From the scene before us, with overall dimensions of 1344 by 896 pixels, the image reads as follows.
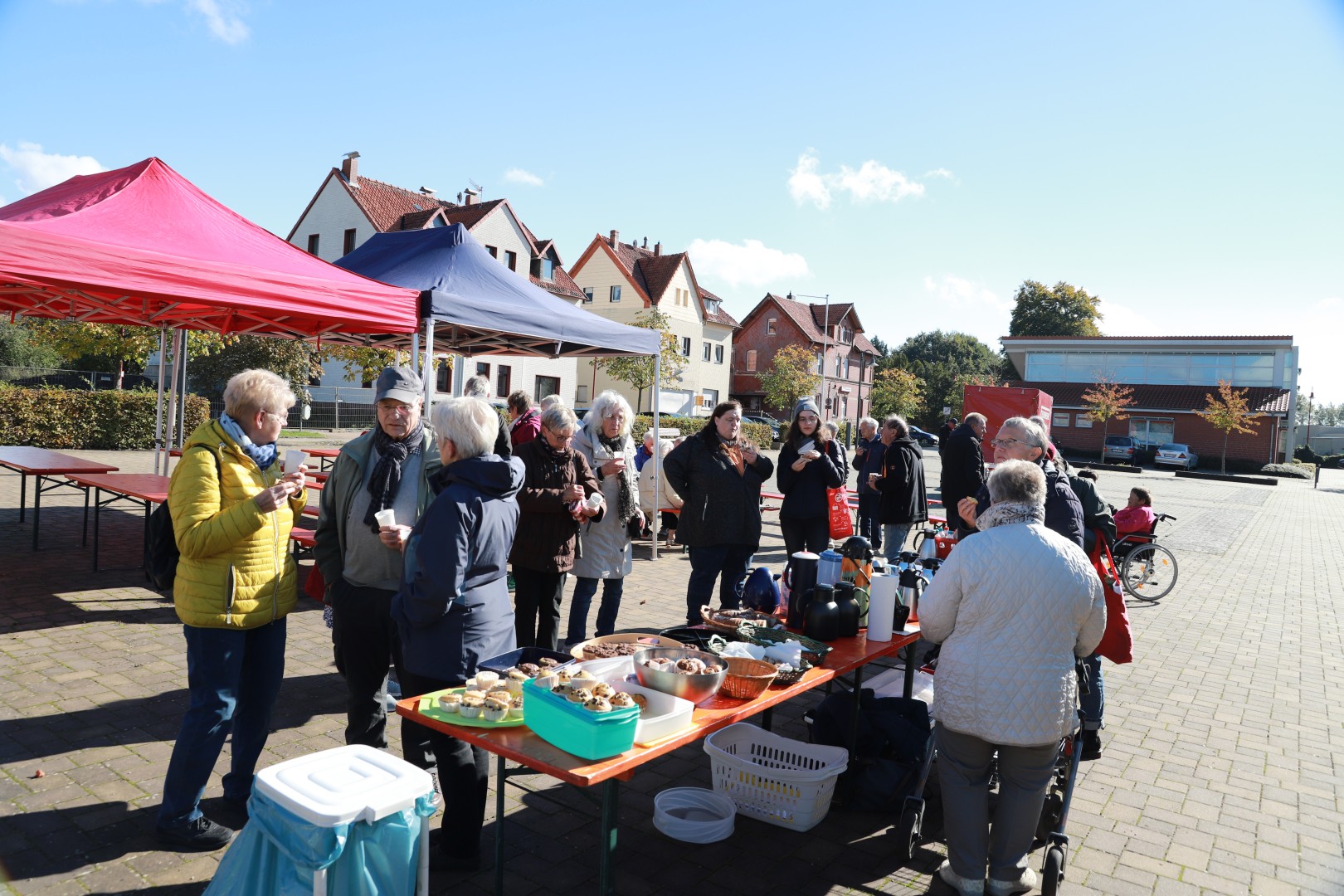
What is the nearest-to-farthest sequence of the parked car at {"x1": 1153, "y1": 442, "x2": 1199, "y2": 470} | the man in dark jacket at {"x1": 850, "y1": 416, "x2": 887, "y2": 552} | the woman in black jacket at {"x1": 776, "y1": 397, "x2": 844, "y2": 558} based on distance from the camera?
the woman in black jacket at {"x1": 776, "y1": 397, "x2": 844, "y2": 558} < the man in dark jacket at {"x1": 850, "y1": 416, "x2": 887, "y2": 552} < the parked car at {"x1": 1153, "y1": 442, "x2": 1199, "y2": 470}

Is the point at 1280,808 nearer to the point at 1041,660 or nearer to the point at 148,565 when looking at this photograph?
the point at 1041,660

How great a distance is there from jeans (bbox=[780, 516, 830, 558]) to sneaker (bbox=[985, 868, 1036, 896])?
3.39 metres

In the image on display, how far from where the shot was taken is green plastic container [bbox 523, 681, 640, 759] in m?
2.29

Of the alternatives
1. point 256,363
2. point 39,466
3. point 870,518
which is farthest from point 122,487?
point 256,363

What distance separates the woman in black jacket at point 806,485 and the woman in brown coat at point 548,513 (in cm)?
211

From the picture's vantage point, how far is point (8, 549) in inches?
291

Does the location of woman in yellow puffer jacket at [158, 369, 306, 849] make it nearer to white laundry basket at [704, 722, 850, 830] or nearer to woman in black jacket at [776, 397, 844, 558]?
white laundry basket at [704, 722, 850, 830]

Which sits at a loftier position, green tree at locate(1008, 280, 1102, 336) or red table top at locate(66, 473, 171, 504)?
green tree at locate(1008, 280, 1102, 336)

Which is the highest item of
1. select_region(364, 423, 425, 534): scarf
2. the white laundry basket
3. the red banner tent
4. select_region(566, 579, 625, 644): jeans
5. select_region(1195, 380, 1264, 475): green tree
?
select_region(1195, 380, 1264, 475): green tree

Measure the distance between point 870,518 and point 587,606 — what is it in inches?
221

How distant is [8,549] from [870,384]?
57.1 metres

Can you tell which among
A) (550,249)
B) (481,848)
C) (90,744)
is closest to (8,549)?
(90,744)

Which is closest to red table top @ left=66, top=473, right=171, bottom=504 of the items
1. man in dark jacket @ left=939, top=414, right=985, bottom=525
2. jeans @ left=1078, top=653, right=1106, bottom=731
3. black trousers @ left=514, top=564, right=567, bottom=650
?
black trousers @ left=514, top=564, right=567, bottom=650

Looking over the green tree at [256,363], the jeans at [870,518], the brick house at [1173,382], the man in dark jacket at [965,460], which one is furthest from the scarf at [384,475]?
the brick house at [1173,382]
